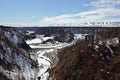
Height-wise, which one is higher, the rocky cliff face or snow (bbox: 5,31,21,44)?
snow (bbox: 5,31,21,44)

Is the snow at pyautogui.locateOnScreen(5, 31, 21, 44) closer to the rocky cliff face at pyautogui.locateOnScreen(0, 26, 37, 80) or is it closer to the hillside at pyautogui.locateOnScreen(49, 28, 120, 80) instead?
the rocky cliff face at pyautogui.locateOnScreen(0, 26, 37, 80)

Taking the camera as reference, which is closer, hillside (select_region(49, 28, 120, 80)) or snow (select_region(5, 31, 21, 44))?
hillside (select_region(49, 28, 120, 80))

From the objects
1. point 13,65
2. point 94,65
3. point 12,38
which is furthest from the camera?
point 12,38

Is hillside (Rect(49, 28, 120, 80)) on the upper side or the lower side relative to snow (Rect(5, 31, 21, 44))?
lower

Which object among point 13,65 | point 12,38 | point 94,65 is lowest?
point 13,65

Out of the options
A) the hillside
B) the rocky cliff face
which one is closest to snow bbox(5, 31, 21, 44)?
the rocky cliff face

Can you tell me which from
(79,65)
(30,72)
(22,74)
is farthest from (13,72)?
(79,65)

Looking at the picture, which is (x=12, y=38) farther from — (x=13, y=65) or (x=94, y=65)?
(x=94, y=65)

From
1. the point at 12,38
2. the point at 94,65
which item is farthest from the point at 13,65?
the point at 12,38

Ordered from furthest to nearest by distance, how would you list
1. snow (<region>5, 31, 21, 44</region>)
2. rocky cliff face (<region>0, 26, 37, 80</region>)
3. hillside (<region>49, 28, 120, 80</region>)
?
snow (<region>5, 31, 21, 44</region>) < rocky cliff face (<region>0, 26, 37, 80</region>) < hillside (<region>49, 28, 120, 80</region>)

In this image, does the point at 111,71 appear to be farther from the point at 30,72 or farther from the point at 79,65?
the point at 30,72

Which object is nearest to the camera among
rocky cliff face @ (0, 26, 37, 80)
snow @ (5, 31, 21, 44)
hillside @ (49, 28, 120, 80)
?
hillside @ (49, 28, 120, 80)
